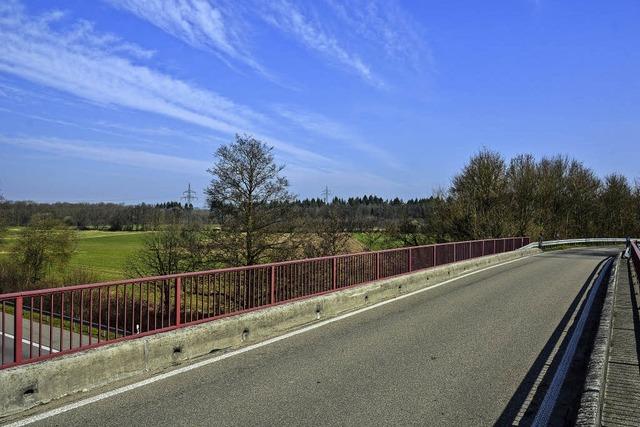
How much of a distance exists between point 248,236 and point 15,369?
78.0ft

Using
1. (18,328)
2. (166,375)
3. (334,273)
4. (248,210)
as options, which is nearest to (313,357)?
(166,375)

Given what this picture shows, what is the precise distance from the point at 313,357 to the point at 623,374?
363cm

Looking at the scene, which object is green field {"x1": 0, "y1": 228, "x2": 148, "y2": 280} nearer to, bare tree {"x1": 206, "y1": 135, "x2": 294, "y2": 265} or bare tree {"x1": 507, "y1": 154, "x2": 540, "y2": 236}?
bare tree {"x1": 206, "y1": 135, "x2": 294, "y2": 265}

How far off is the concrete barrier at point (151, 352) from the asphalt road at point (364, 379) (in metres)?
0.47

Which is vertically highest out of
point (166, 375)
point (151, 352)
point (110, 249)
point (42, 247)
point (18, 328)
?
point (18, 328)

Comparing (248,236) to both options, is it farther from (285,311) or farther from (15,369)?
(15,369)

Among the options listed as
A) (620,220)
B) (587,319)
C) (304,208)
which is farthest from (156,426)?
(620,220)

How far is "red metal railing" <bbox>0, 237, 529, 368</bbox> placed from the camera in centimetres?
566

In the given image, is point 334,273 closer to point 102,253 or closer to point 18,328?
point 18,328

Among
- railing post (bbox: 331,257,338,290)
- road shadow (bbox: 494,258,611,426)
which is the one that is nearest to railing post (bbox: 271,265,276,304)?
railing post (bbox: 331,257,338,290)

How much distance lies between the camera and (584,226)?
54.4 m

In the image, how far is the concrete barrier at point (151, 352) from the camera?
4855mm

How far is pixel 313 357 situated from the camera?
22.6ft

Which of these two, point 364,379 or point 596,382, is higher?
point 596,382
